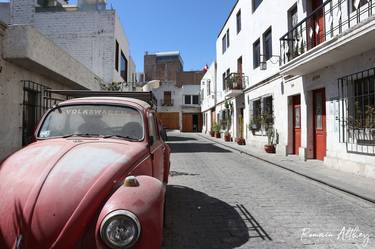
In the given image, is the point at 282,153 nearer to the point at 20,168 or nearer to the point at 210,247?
the point at 210,247

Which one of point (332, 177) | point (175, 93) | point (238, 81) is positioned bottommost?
point (332, 177)

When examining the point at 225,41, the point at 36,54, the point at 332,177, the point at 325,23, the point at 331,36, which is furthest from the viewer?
the point at 225,41

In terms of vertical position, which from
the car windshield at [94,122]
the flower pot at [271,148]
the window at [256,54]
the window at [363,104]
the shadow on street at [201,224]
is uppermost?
the window at [256,54]

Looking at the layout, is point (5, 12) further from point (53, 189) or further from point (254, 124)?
point (53, 189)

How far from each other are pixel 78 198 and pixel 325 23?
1079 cm

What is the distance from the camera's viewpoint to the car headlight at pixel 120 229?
266 centimetres

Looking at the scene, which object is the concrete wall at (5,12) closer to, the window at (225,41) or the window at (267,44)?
the window at (225,41)

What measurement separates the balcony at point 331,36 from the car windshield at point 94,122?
19.4 feet

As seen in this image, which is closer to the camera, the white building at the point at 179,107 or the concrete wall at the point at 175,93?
the white building at the point at 179,107

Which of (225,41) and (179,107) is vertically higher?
(225,41)

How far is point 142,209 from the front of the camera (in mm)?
2820

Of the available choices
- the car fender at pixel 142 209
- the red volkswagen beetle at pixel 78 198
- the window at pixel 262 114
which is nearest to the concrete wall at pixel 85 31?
the window at pixel 262 114

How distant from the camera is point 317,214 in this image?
575 centimetres

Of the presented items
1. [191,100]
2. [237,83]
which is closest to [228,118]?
[237,83]
